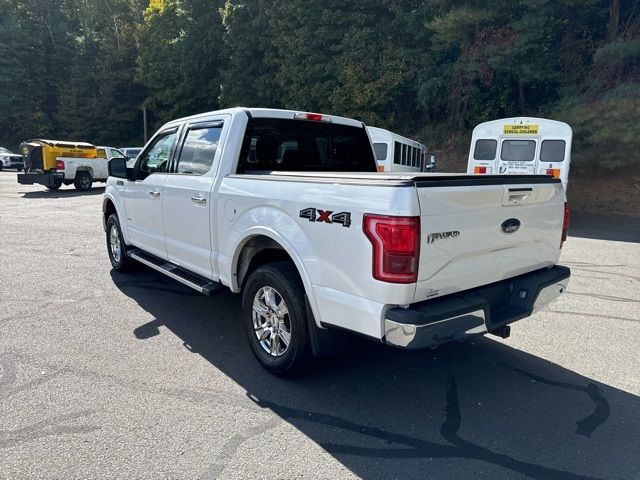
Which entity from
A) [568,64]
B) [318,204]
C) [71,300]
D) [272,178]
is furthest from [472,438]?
[568,64]

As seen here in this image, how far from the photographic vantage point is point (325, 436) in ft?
9.49

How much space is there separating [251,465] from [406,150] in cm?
1373

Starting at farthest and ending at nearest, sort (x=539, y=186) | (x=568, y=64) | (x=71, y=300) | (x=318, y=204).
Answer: (x=568, y=64), (x=71, y=300), (x=539, y=186), (x=318, y=204)

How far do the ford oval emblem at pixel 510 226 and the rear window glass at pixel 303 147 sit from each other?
218 centimetres

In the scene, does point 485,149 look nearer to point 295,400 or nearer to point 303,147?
point 303,147

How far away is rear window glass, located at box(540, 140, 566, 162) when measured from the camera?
442 inches

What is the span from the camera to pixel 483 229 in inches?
120

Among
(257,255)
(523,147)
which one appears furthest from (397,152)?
(257,255)

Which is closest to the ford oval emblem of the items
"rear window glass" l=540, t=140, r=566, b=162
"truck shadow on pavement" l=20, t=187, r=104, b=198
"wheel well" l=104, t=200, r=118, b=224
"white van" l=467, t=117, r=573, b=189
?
"wheel well" l=104, t=200, r=118, b=224

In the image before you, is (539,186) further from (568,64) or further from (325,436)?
(568,64)

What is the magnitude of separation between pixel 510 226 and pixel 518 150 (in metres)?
Result: 9.55

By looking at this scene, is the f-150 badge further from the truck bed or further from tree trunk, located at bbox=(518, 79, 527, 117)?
tree trunk, located at bbox=(518, 79, 527, 117)

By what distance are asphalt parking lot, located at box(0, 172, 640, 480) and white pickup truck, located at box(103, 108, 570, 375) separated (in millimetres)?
502

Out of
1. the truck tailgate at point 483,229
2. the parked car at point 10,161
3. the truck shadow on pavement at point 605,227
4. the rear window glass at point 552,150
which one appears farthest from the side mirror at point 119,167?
the parked car at point 10,161
